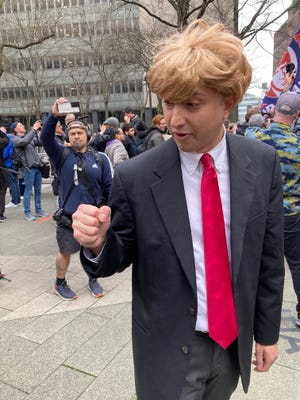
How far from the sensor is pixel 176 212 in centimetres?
127

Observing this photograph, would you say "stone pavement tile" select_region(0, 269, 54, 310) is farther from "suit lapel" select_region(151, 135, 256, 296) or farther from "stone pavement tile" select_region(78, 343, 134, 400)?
"suit lapel" select_region(151, 135, 256, 296)

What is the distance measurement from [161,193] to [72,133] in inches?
101

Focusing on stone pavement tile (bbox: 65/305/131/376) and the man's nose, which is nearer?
the man's nose

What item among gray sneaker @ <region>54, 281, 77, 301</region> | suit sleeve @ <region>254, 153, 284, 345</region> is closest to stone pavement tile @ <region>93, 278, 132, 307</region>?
gray sneaker @ <region>54, 281, 77, 301</region>

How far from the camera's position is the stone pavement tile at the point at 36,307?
351 cm

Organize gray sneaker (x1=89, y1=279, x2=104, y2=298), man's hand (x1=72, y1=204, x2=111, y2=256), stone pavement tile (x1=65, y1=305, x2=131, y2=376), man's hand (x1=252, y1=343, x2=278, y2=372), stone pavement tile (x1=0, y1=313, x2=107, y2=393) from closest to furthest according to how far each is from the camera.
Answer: man's hand (x1=72, y1=204, x2=111, y2=256)
man's hand (x1=252, y1=343, x2=278, y2=372)
stone pavement tile (x1=0, y1=313, x2=107, y2=393)
stone pavement tile (x1=65, y1=305, x2=131, y2=376)
gray sneaker (x1=89, y1=279, x2=104, y2=298)

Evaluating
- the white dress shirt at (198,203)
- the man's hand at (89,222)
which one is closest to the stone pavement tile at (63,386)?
the white dress shirt at (198,203)

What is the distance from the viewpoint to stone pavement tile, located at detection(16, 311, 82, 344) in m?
3.11

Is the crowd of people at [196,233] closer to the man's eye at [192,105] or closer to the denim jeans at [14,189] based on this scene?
the man's eye at [192,105]

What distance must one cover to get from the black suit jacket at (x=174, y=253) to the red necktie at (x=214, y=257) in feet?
0.14

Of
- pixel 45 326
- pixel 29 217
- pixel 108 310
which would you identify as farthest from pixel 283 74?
pixel 45 326

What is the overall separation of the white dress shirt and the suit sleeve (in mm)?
217

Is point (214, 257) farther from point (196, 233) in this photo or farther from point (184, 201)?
point (184, 201)

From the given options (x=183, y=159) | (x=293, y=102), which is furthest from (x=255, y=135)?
(x=183, y=159)
